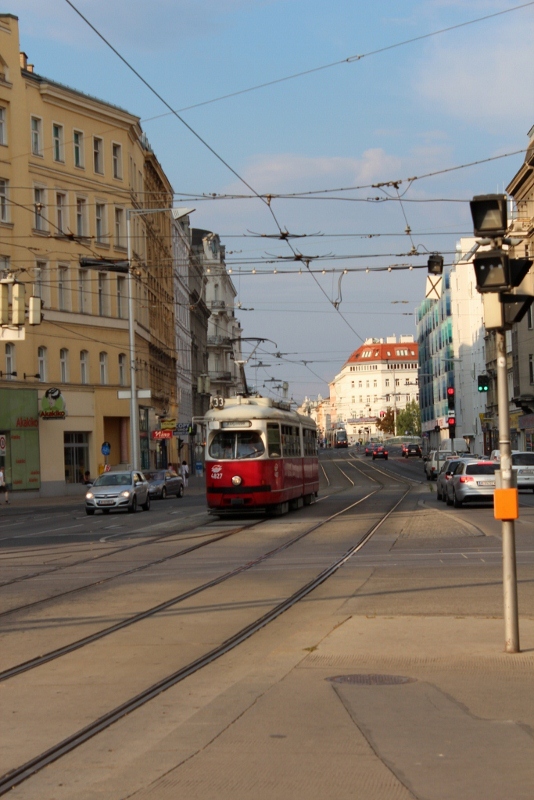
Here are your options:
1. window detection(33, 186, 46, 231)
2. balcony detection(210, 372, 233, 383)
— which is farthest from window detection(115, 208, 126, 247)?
balcony detection(210, 372, 233, 383)

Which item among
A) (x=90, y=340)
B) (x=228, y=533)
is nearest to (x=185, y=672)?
(x=228, y=533)

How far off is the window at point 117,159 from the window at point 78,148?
2.91m

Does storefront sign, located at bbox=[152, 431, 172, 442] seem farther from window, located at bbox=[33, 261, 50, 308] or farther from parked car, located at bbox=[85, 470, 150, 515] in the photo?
parked car, located at bbox=[85, 470, 150, 515]

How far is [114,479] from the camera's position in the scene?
40500mm

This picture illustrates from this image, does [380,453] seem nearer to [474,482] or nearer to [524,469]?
[524,469]

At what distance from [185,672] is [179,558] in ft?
36.8

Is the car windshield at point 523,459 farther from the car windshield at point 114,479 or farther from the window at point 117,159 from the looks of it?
the window at point 117,159

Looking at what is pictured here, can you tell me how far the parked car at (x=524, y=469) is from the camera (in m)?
42.9

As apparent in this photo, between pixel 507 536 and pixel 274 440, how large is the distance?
73.5 feet

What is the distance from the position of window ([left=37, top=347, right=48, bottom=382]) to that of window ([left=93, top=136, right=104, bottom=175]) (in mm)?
10911

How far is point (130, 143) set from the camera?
6519 cm

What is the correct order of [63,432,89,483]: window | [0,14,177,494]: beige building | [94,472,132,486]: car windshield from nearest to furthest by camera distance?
[94,472,132,486]: car windshield → [0,14,177,494]: beige building → [63,432,89,483]: window

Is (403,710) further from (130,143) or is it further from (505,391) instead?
(130,143)

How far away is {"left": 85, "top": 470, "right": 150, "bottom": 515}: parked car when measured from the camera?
38812mm
